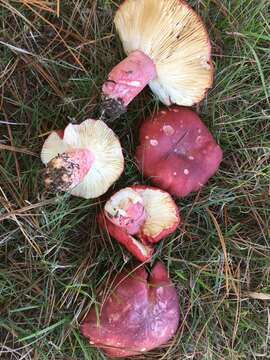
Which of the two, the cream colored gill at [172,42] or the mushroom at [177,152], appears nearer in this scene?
the cream colored gill at [172,42]

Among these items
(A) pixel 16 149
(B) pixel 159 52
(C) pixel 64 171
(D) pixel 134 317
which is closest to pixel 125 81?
(B) pixel 159 52

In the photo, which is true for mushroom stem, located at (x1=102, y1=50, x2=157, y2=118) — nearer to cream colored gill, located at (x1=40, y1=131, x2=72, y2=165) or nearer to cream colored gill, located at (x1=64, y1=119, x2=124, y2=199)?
cream colored gill, located at (x1=64, y1=119, x2=124, y2=199)

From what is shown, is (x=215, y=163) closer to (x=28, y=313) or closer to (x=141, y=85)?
(x=141, y=85)

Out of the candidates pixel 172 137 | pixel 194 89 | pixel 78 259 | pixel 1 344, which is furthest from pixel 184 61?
pixel 1 344

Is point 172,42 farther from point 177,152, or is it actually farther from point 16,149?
point 16,149

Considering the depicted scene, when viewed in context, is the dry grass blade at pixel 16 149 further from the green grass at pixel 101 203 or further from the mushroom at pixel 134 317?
the mushroom at pixel 134 317

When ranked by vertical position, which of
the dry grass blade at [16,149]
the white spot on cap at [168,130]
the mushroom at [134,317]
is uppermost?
the white spot on cap at [168,130]

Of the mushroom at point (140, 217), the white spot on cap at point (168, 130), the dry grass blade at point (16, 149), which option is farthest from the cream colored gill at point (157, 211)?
the dry grass blade at point (16, 149)
